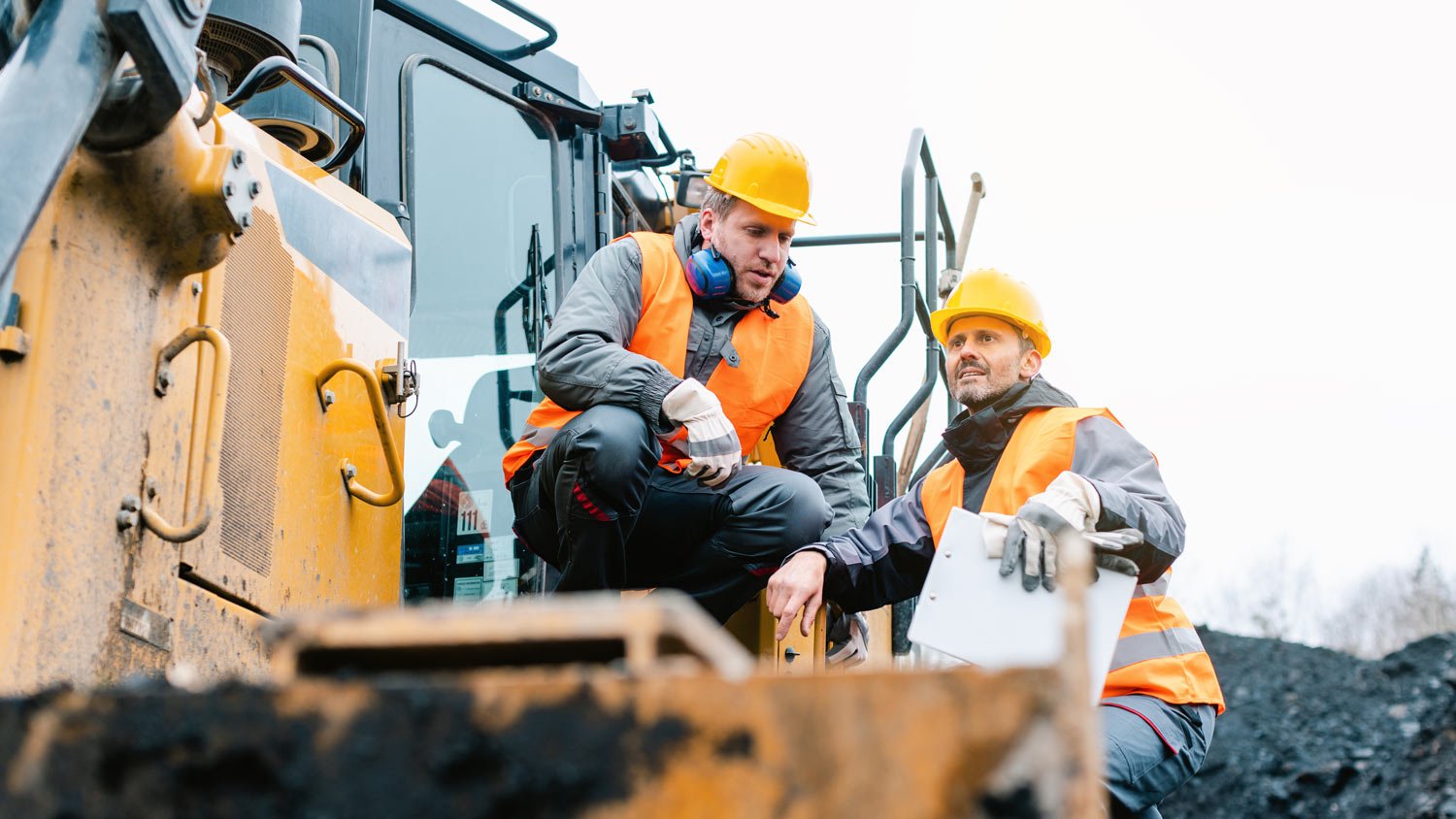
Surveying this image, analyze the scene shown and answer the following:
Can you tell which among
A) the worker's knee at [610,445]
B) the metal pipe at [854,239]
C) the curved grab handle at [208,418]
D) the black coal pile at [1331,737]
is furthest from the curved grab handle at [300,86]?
the black coal pile at [1331,737]

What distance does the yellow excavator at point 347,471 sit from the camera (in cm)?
81

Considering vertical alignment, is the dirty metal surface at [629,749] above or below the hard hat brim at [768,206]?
below

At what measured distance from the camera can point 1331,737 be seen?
33.7 feet

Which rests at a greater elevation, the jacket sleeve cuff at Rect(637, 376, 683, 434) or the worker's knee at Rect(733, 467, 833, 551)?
the jacket sleeve cuff at Rect(637, 376, 683, 434)

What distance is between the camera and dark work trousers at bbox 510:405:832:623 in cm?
314

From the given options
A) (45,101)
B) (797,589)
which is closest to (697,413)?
(797,589)

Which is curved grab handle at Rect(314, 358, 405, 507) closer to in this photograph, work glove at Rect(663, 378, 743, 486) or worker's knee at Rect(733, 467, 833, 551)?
work glove at Rect(663, 378, 743, 486)

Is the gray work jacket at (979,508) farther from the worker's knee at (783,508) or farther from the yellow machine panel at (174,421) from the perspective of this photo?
the yellow machine panel at (174,421)

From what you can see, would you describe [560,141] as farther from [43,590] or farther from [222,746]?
[222,746]

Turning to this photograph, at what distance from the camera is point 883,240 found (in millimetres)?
5555

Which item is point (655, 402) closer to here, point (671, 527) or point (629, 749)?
point (671, 527)

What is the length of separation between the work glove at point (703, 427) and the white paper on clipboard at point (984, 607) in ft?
1.73

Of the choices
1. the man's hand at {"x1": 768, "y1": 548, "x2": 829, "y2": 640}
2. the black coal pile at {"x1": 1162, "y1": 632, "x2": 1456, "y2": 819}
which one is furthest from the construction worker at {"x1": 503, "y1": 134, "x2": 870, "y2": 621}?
the black coal pile at {"x1": 1162, "y1": 632, "x2": 1456, "y2": 819}

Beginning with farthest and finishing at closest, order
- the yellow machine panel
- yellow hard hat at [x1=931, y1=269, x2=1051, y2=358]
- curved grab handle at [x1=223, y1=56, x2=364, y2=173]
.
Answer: yellow hard hat at [x1=931, y1=269, x2=1051, y2=358] → curved grab handle at [x1=223, y1=56, x2=364, y2=173] → the yellow machine panel
